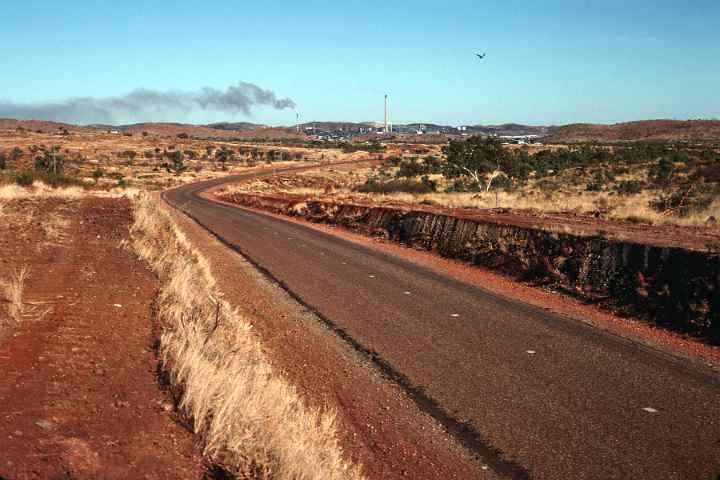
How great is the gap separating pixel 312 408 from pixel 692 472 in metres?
3.64

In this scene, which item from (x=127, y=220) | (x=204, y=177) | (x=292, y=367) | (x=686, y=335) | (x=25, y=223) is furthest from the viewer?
(x=204, y=177)

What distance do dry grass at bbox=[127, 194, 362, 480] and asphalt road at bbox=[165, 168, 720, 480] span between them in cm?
172

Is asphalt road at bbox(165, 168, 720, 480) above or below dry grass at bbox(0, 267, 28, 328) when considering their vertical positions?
below

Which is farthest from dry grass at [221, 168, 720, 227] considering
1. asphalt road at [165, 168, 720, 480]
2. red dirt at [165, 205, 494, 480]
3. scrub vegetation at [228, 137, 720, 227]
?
red dirt at [165, 205, 494, 480]

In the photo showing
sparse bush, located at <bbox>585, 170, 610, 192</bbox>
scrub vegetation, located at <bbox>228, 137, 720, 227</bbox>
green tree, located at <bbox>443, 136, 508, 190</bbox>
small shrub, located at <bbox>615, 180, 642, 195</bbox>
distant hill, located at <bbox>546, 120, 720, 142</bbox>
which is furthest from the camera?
distant hill, located at <bbox>546, 120, 720, 142</bbox>

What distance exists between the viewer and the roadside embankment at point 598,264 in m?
12.0

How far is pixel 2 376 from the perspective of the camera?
631cm

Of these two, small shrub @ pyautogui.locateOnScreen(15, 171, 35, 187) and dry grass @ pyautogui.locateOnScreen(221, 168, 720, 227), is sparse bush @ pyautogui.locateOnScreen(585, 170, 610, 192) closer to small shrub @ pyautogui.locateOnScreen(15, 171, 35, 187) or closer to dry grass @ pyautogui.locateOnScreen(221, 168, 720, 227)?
dry grass @ pyautogui.locateOnScreen(221, 168, 720, 227)

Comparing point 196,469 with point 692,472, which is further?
→ point 692,472

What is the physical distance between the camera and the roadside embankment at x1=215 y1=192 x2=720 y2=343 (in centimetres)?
1201

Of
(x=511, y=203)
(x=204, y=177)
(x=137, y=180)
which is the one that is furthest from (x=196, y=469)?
(x=204, y=177)

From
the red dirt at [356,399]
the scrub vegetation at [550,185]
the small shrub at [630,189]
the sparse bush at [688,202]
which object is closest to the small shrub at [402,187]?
the scrub vegetation at [550,185]

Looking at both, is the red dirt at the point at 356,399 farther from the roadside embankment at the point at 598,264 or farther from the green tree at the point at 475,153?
the green tree at the point at 475,153

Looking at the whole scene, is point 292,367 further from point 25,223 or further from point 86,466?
point 25,223
